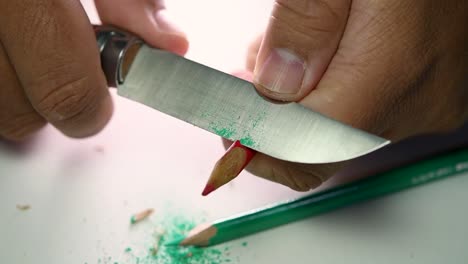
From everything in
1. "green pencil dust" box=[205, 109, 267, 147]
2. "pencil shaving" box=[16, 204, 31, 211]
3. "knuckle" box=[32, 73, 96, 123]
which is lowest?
"pencil shaving" box=[16, 204, 31, 211]

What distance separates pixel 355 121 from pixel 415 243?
253 mm

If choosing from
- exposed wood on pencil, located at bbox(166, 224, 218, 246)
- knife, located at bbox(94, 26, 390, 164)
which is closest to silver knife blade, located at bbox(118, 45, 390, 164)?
knife, located at bbox(94, 26, 390, 164)

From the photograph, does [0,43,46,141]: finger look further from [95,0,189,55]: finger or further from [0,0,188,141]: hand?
[95,0,189,55]: finger

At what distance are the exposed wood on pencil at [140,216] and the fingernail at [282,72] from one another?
1.03 ft

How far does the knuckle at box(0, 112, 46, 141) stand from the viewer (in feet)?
Result: 3.11

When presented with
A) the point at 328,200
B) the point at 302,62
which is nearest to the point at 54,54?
the point at 302,62

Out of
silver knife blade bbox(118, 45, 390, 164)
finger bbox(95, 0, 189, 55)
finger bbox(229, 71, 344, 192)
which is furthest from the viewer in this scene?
finger bbox(95, 0, 189, 55)

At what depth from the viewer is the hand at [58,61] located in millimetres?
814

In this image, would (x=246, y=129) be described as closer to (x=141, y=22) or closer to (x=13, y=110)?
(x=141, y=22)

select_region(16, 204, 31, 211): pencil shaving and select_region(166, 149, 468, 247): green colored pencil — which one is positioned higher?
select_region(166, 149, 468, 247): green colored pencil

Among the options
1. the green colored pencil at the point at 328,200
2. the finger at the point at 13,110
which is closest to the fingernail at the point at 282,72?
the green colored pencil at the point at 328,200

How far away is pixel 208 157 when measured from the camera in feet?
3.34

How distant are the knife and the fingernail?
0.02 metres

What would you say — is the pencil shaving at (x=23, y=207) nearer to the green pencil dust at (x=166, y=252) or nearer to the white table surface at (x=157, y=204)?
the white table surface at (x=157, y=204)
